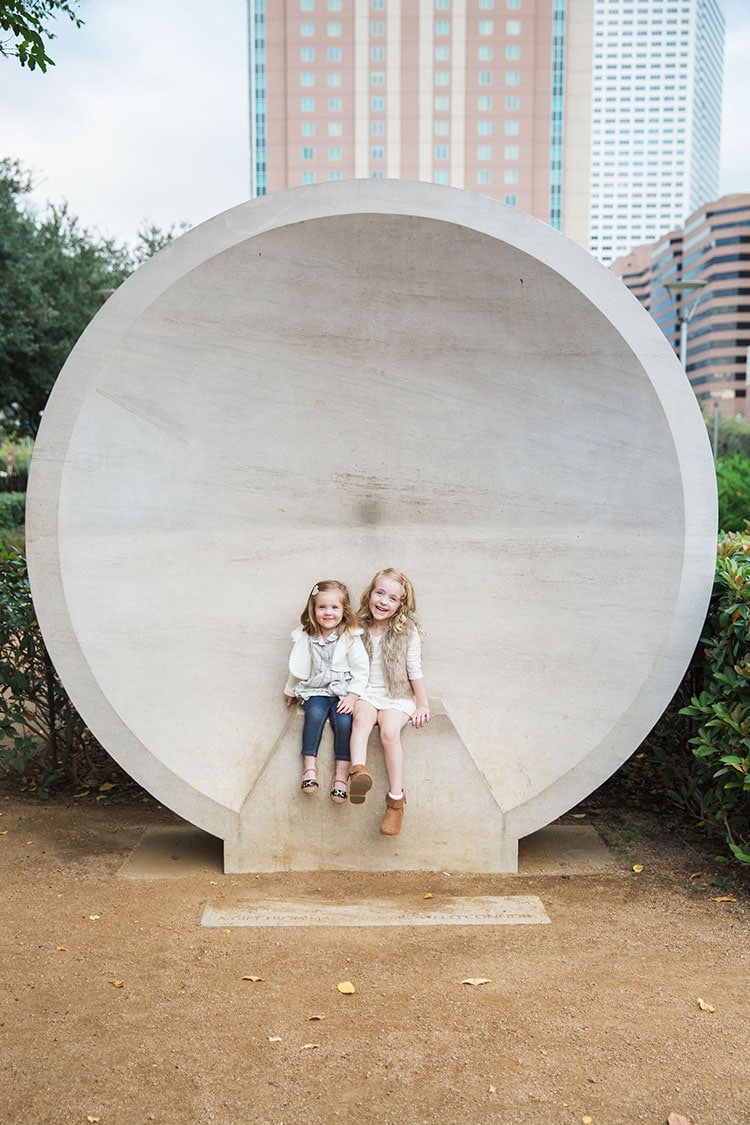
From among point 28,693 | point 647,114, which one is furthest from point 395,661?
point 647,114

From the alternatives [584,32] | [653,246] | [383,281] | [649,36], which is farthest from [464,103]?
[649,36]

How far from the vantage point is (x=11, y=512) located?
24078 mm

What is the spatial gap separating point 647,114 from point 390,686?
634 feet

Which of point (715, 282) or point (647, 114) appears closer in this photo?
point (715, 282)

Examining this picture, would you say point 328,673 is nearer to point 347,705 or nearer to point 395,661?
point 347,705

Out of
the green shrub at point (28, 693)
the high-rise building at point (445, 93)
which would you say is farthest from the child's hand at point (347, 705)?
the high-rise building at point (445, 93)

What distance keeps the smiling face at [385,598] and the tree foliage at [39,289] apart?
1526 cm

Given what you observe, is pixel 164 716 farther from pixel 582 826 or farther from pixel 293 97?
pixel 293 97

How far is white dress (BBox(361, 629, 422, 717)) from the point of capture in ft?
17.1

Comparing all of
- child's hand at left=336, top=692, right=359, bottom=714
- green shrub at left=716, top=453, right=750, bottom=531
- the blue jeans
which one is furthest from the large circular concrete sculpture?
green shrub at left=716, top=453, right=750, bottom=531

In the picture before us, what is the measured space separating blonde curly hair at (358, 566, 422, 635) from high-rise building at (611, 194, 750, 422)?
92.7 m

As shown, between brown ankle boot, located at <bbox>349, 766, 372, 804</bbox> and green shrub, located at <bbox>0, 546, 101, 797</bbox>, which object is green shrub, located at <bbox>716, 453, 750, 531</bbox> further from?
brown ankle boot, located at <bbox>349, 766, 372, 804</bbox>

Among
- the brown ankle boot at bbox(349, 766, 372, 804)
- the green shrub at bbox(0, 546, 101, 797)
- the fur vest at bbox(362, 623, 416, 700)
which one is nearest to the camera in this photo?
the brown ankle boot at bbox(349, 766, 372, 804)

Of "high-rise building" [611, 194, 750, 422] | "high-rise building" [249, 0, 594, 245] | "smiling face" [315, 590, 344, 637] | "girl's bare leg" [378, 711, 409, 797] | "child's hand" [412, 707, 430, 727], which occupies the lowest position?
"girl's bare leg" [378, 711, 409, 797]
